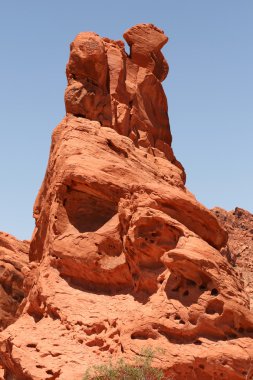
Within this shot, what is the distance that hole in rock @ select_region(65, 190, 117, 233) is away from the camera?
1955cm

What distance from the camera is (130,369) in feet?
51.2

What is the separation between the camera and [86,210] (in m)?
19.8

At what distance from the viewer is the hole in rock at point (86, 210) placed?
19547 mm

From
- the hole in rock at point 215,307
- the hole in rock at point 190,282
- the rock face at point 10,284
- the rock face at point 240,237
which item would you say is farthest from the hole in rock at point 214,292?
the rock face at point 240,237

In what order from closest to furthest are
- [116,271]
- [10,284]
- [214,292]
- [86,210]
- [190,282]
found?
[214,292] < [190,282] < [116,271] < [86,210] < [10,284]

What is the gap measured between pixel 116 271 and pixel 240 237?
1186 inches

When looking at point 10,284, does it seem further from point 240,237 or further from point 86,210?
point 240,237

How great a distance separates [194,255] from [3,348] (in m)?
5.55

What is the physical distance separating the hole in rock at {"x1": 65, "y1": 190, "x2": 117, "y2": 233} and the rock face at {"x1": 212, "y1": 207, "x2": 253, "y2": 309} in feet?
64.6

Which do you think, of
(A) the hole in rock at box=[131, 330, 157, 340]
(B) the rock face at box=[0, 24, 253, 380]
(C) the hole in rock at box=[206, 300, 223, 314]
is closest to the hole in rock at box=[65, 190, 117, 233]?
(B) the rock face at box=[0, 24, 253, 380]

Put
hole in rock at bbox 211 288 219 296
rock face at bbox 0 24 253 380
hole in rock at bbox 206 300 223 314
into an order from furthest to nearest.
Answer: hole in rock at bbox 211 288 219 296
hole in rock at bbox 206 300 223 314
rock face at bbox 0 24 253 380

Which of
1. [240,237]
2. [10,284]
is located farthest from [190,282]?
[240,237]

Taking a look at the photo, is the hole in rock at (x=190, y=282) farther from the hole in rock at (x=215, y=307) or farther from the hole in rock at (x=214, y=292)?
the hole in rock at (x=215, y=307)

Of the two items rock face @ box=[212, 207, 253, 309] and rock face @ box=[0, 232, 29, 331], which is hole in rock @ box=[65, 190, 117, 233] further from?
rock face @ box=[212, 207, 253, 309]
